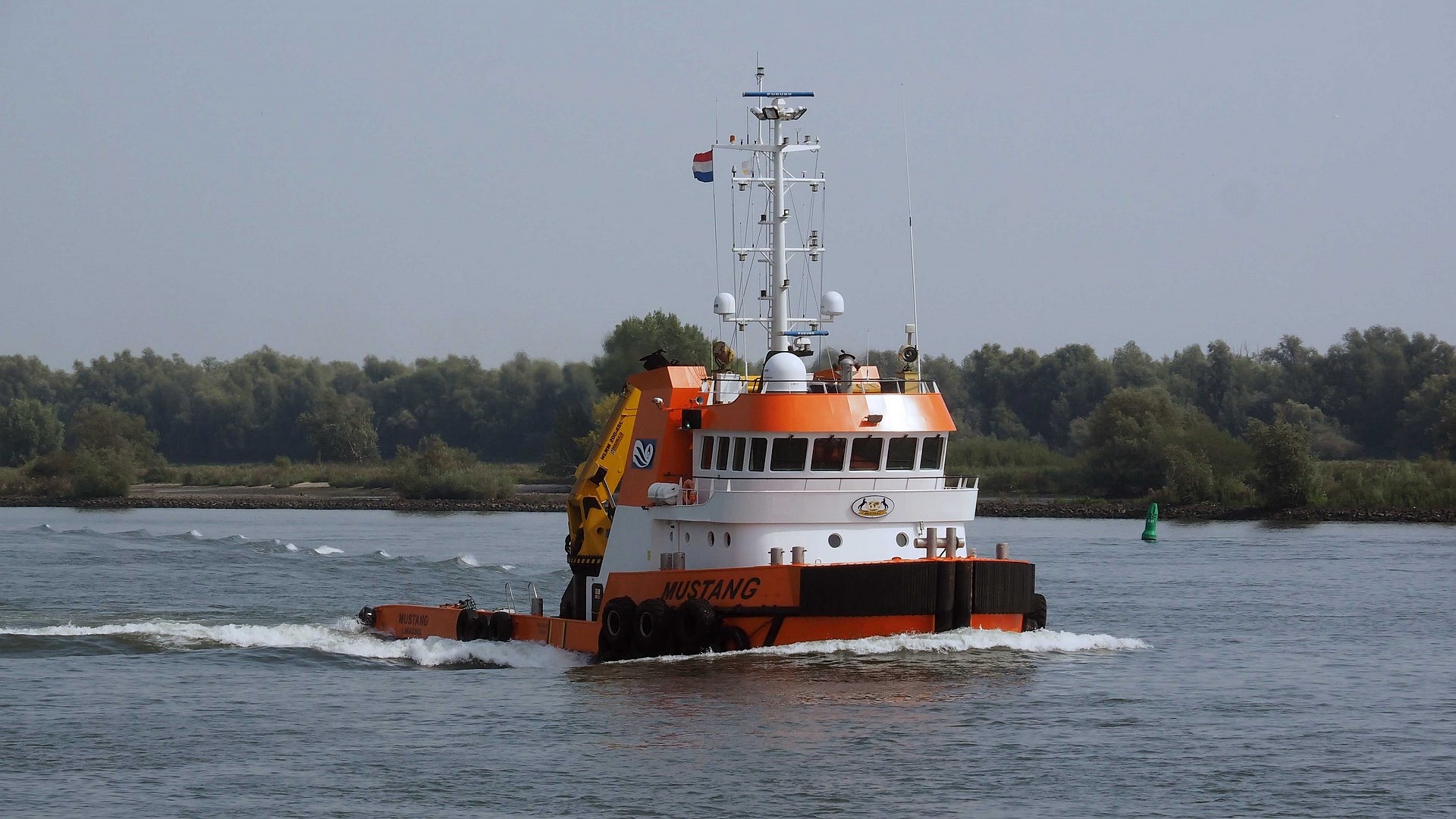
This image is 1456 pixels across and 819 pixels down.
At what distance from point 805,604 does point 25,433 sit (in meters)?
91.0

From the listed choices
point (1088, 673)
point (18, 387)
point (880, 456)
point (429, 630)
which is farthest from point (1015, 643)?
point (18, 387)

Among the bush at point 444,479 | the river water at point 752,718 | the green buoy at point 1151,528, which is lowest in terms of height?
the river water at point 752,718

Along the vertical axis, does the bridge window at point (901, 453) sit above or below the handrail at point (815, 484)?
above

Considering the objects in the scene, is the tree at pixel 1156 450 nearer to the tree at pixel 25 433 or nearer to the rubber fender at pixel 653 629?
the rubber fender at pixel 653 629

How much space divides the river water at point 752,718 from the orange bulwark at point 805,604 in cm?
26

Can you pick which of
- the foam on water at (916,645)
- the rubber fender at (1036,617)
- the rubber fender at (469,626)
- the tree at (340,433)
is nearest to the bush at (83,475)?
the tree at (340,433)

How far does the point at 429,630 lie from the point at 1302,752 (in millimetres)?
14632

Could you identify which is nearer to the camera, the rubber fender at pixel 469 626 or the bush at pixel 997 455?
the rubber fender at pixel 469 626

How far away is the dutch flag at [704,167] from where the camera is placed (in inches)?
997

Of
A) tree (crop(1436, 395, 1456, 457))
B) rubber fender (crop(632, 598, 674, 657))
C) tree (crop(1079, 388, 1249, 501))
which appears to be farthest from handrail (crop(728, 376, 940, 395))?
tree (crop(1436, 395, 1456, 457))

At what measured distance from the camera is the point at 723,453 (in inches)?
926

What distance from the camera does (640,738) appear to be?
1936 cm

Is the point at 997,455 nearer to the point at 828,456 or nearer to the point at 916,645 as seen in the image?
the point at 828,456

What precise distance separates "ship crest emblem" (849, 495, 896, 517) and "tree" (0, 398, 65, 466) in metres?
88.9
